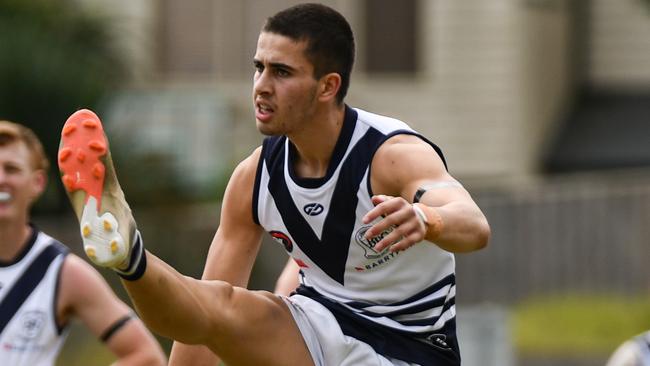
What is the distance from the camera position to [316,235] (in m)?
6.27

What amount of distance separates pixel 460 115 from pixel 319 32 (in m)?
13.3

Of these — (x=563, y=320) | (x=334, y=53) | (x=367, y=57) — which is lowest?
(x=563, y=320)

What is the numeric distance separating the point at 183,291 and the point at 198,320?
0.52ft

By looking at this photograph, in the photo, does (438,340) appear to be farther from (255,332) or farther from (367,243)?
(255,332)

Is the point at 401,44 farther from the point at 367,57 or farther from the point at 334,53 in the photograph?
the point at 334,53

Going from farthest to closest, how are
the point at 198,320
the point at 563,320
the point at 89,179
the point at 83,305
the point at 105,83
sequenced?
the point at 105,83 < the point at 563,320 < the point at 83,305 < the point at 198,320 < the point at 89,179

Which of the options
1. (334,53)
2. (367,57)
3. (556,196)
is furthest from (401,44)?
(334,53)

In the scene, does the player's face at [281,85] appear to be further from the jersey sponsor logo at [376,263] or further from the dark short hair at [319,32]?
the jersey sponsor logo at [376,263]

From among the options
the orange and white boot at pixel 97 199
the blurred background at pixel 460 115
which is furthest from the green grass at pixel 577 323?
the orange and white boot at pixel 97 199

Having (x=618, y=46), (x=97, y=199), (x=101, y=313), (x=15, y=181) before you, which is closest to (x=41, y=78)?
(x=618, y=46)

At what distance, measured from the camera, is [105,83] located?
17.4m

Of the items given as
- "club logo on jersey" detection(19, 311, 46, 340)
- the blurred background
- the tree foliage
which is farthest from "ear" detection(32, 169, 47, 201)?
the tree foliage

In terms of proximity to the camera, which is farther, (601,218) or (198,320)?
(601,218)

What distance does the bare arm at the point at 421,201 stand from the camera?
516cm
